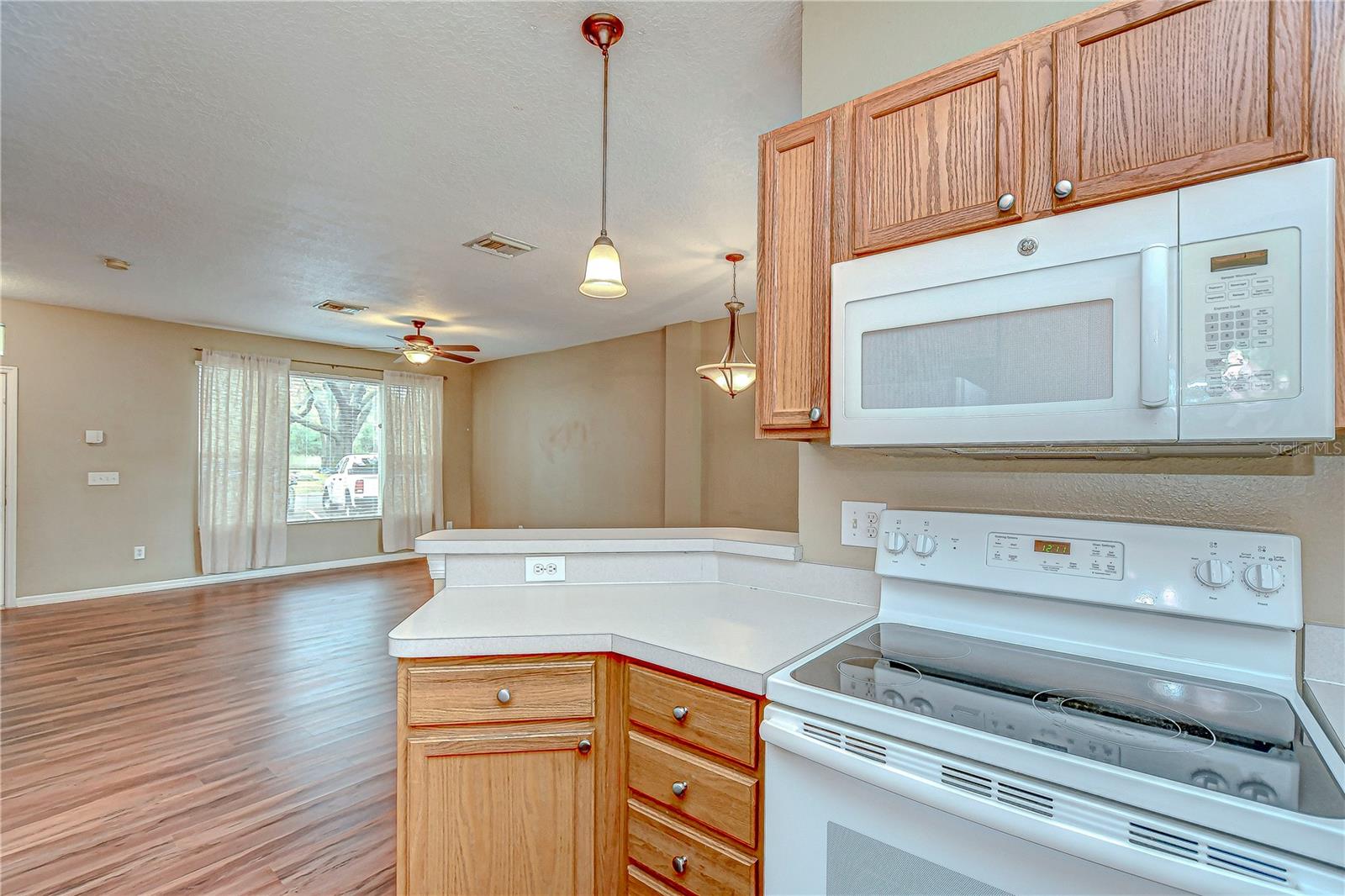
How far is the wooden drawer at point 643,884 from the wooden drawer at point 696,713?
35 centimetres

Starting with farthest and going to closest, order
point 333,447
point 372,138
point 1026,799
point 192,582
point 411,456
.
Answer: point 411,456 → point 333,447 → point 192,582 → point 372,138 → point 1026,799

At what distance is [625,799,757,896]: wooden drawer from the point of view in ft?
3.98

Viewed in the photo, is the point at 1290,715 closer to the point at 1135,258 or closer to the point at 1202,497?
the point at 1202,497

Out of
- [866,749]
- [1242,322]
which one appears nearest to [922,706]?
[866,749]

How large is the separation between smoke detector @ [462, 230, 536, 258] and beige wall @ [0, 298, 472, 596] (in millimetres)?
4064

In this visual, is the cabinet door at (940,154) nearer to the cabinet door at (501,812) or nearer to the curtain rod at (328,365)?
the cabinet door at (501,812)

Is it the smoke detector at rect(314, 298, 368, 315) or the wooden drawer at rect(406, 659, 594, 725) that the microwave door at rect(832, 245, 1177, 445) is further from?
the smoke detector at rect(314, 298, 368, 315)

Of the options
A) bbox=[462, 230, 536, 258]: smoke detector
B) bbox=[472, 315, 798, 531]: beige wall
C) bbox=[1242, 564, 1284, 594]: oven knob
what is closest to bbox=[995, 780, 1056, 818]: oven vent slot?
bbox=[1242, 564, 1284, 594]: oven knob

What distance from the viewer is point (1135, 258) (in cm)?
106

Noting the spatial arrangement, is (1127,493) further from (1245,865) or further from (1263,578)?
(1245,865)

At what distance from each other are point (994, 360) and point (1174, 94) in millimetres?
528

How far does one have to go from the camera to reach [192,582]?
6.02 m

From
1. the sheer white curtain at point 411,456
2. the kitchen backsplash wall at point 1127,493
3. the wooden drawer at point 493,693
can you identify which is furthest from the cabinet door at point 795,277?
the sheer white curtain at point 411,456

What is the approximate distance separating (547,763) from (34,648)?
15.9 feet
